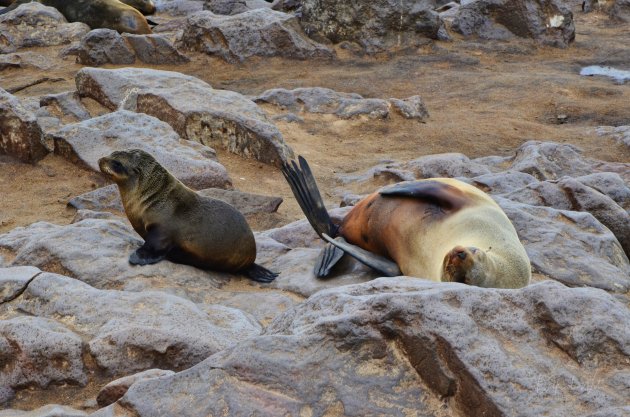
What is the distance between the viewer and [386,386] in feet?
7.40

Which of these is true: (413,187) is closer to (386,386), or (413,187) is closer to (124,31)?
(386,386)

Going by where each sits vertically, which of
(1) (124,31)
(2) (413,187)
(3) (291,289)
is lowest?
(1) (124,31)

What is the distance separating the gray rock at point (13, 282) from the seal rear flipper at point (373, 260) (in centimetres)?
150

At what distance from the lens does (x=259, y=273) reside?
188 inches

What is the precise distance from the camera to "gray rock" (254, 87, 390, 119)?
985cm

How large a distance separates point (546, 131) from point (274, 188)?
3642 mm

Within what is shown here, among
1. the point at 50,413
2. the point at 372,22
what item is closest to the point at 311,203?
the point at 50,413

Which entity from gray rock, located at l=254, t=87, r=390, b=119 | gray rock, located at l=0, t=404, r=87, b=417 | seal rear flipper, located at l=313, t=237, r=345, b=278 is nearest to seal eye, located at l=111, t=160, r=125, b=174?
seal rear flipper, located at l=313, t=237, r=345, b=278

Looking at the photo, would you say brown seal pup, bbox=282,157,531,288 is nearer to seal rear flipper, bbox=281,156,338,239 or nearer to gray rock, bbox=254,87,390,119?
seal rear flipper, bbox=281,156,338,239

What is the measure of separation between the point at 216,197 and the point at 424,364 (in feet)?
14.3

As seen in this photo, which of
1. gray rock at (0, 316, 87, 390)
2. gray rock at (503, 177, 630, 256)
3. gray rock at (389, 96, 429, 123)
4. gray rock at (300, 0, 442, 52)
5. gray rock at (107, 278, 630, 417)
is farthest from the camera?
gray rock at (300, 0, 442, 52)

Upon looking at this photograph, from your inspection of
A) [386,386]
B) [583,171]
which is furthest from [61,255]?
[583,171]

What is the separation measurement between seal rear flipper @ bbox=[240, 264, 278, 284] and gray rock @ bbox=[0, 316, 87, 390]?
1668 mm

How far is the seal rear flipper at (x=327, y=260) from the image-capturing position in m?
4.59
